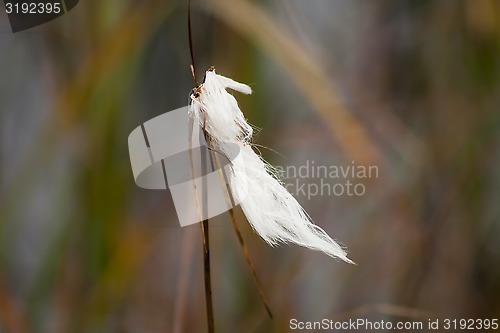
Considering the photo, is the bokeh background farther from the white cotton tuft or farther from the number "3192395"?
the white cotton tuft

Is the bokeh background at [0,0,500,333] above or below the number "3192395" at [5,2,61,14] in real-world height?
below

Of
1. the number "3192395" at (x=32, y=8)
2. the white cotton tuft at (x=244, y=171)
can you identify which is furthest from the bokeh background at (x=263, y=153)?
the white cotton tuft at (x=244, y=171)

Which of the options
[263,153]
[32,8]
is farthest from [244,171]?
[32,8]

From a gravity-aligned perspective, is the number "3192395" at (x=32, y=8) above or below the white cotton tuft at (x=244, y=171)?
above

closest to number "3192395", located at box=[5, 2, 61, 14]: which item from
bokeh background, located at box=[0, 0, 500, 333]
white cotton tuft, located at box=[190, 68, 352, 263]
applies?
bokeh background, located at box=[0, 0, 500, 333]

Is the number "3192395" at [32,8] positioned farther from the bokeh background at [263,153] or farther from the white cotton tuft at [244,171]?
the white cotton tuft at [244,171]

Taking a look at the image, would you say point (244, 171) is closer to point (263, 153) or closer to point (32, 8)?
point (263, 153)
